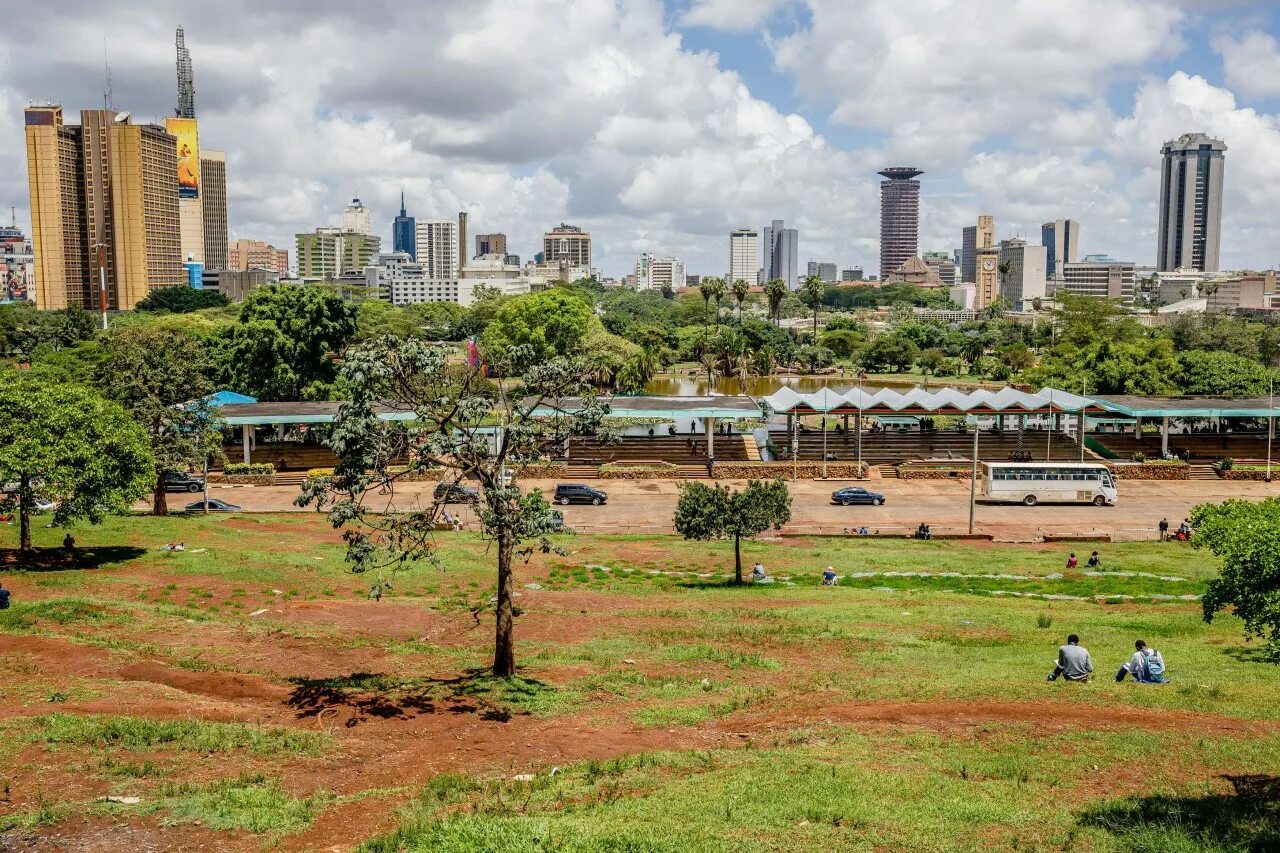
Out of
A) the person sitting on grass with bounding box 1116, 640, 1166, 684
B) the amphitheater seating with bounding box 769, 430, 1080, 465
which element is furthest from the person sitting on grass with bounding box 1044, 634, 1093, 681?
the amphitheater seating with bounding box 769, 430, 1080, 465

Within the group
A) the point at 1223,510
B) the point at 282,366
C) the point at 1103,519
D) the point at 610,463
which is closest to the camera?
the point at 1223,510

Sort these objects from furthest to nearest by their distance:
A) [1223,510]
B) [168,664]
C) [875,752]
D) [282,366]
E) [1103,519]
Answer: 1. [282,366]
2. [1103,519]
3. [168,664]
4. [875,752]
5. [1223,510]

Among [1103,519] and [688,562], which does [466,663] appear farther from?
[1103,519]

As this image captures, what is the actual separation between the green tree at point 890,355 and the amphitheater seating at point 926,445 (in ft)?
218

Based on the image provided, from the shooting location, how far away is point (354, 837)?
12.5 metres

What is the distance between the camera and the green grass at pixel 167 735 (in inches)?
609

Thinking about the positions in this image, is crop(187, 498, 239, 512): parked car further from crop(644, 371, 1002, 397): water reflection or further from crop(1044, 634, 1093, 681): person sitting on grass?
crop(644, 371, 1002, 397): water reflection

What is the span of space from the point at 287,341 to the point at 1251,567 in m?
63.0

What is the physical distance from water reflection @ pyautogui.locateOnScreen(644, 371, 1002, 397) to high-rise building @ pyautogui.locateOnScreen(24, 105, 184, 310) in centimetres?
11968

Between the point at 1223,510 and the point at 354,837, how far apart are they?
1168 cm

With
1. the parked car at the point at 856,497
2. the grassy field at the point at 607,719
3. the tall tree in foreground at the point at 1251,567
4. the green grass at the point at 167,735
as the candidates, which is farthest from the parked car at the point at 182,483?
the tall tree in foreground at the point at 1251,567

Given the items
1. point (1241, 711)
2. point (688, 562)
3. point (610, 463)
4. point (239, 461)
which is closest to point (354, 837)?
point (1241, 711)

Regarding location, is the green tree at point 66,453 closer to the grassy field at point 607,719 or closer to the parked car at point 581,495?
the grassy field at point 607,719

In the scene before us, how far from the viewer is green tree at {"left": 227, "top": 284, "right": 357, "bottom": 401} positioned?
67.7 metres
